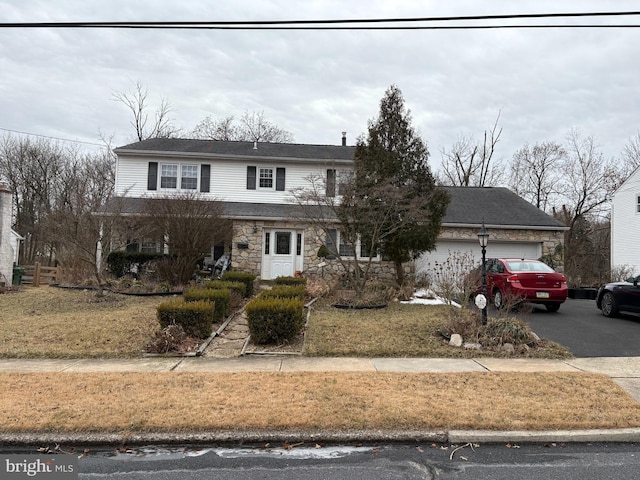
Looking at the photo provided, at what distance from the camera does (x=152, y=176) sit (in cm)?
1777

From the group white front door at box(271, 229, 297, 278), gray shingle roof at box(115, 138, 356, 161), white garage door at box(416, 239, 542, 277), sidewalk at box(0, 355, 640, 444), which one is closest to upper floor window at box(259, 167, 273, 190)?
gray shingle roof at box(115, 138, 356, 161)

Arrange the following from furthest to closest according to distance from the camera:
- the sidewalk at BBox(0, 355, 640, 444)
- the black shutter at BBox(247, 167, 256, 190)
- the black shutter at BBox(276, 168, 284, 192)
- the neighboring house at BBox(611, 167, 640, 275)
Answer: the neighboring house at BBox(611, 167, 640, 275), the black shutter at BBox(276, 168, 284, 192), the black shutter at BBox(247, 167, 256, 190), the sidewalk at BBox(0, 355, 640, 444)

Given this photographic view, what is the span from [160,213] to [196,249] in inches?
68.9

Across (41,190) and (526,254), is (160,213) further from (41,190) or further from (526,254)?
(41,190)

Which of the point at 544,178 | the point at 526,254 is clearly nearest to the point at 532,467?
the point at 526,254

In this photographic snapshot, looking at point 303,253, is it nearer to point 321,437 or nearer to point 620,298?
point 620,298

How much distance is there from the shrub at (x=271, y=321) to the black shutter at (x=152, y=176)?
1199 cm

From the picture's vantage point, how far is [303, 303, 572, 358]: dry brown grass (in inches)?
284

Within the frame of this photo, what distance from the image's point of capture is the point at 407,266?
16.2 meters

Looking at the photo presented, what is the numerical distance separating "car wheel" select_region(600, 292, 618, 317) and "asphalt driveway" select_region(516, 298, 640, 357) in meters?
0.16

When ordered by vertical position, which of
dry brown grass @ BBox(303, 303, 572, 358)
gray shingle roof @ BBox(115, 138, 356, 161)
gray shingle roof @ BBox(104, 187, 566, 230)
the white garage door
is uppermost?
gray shingle roof @ BBox(115, 138, 356, 161)

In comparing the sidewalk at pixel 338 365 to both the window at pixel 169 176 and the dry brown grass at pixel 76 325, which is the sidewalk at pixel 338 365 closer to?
the dry brown grass at pixel 76 325

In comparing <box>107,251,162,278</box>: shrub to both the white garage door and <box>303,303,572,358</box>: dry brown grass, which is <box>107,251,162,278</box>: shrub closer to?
<box>303,303,572,358</box>: dry brown grass

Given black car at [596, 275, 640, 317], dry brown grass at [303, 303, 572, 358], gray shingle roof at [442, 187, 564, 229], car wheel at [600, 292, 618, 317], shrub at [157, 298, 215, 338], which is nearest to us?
dry brown grass at [303, 303, 572, 358]
